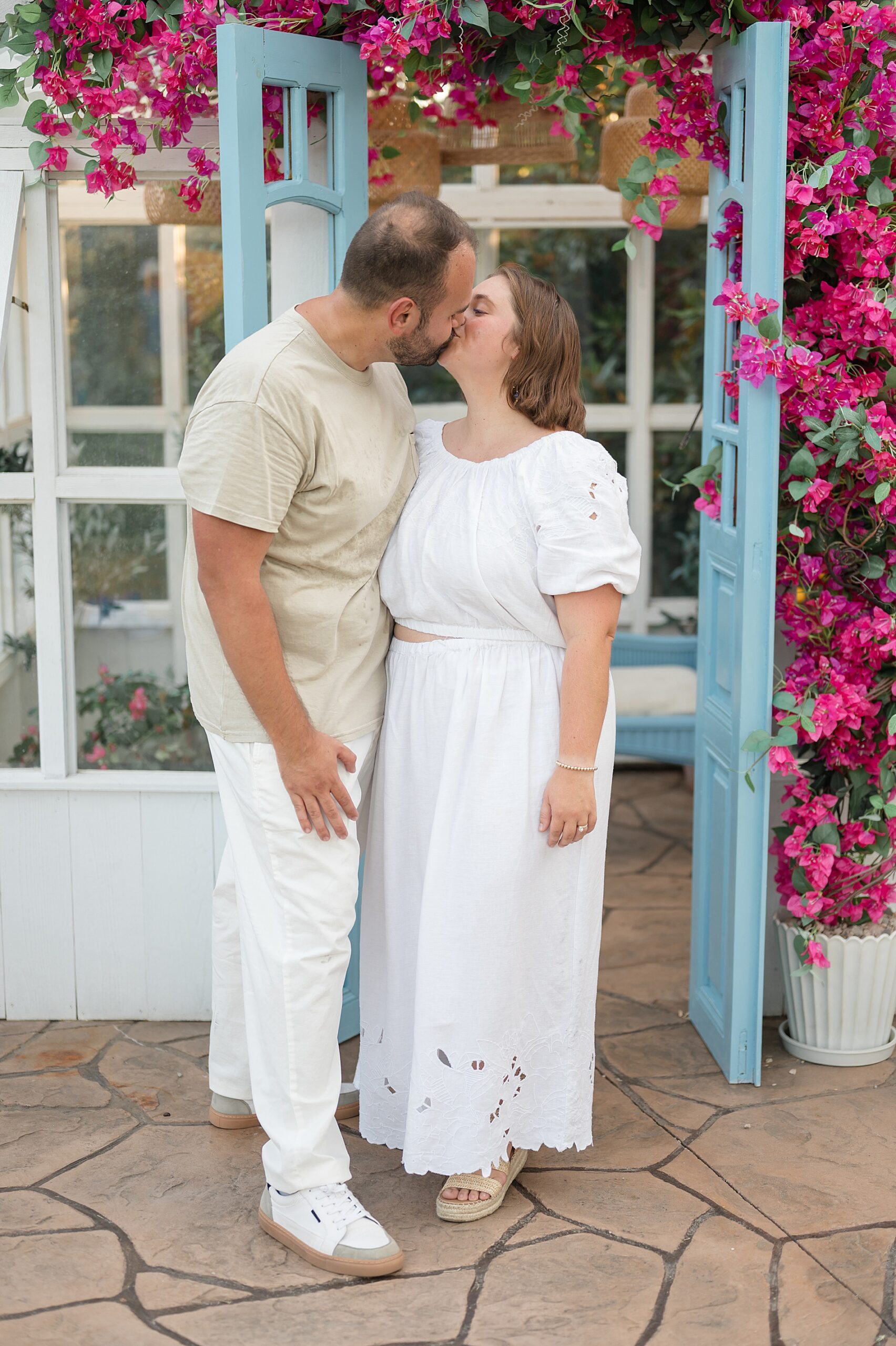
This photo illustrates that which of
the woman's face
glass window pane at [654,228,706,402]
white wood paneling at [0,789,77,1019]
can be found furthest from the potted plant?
glass window pane at [654,228,706,402]

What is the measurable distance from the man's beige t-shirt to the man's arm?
0.14 ft

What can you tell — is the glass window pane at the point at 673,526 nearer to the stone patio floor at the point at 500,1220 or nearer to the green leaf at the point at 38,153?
the stone patio floor at the point at 500,1220

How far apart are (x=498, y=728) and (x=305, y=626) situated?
1.29 ft

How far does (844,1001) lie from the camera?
313 centimetres

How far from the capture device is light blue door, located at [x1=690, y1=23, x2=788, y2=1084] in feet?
8.96

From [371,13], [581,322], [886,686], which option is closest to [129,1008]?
[886,686]

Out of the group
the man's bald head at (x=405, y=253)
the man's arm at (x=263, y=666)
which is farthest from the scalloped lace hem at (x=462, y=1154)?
the man's bald head at (x=405, y=253)

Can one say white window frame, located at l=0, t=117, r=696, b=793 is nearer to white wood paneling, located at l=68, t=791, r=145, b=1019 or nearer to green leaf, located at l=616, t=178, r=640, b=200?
white wood paneling, located at l=68, t=791, r=145, b=1019

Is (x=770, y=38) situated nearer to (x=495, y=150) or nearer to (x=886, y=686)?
(x=886, y=686)

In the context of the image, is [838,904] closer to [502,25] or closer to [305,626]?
[305,626]

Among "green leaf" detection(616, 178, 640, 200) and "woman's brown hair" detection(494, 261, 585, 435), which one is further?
"green leaf" detection(616, 178, 640, 200)

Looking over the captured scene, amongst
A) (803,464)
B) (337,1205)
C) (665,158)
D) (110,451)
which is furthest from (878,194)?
(337,1205)

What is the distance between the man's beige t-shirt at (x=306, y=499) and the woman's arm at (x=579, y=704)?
367mm

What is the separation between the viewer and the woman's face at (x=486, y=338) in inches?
96.2
